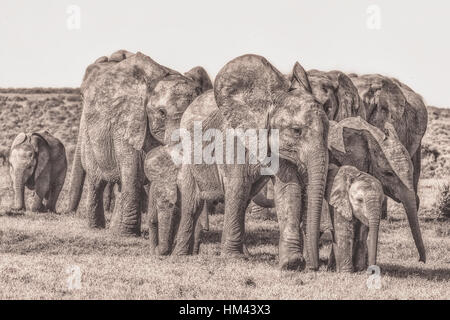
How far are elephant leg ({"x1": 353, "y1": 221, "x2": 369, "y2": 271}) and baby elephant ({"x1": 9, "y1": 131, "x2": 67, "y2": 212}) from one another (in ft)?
34.7

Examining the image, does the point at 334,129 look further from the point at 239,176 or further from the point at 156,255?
the point at 156,255

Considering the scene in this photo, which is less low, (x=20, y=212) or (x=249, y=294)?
(x=249, y=294)

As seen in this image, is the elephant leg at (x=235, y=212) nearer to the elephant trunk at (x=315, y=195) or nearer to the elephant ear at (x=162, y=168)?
the elephant ear at (x=162, y=168)

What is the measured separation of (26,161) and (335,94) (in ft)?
25.6

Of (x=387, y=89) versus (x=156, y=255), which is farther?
(x=387, y=89)

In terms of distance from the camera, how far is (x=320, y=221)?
1428cm

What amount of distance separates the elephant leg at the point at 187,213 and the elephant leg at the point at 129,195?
282 centimetres

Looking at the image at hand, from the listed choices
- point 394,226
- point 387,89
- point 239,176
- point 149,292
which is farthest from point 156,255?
point 387,89

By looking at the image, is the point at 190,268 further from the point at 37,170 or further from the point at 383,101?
Result: the point at 37,170

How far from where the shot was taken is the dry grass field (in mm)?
12695

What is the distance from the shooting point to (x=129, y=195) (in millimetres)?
18328

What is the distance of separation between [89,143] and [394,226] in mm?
6387

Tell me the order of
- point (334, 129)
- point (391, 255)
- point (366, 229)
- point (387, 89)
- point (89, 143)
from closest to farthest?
point (366, 229) → point (334, 129) → point (391, 255) → point (89, 143) → point (387, 89)

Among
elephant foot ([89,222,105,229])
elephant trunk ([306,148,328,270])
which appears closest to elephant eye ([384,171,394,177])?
elephant trunk ([306,148,328,270])
